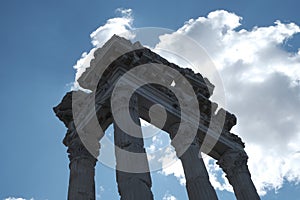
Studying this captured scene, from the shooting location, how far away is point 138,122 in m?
22.8

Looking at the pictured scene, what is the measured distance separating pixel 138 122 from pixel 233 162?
9543 millimetres

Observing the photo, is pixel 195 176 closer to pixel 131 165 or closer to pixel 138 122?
pixel 138 122

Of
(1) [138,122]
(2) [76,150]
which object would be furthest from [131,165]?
(2) [76,150]

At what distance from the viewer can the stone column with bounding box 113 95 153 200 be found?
18.5m

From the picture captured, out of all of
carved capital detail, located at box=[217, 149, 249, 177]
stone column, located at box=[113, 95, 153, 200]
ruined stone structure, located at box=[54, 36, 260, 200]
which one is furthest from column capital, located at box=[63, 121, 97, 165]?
carved capital detail, located at box=[217, 149, 249, 177]

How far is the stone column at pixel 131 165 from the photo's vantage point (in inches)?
730

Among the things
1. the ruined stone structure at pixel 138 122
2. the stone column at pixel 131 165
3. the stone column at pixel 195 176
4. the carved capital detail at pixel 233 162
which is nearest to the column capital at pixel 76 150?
the ruined stone structure at pixel 138 122

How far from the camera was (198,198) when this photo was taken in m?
22.6

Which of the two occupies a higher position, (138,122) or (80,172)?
(138,122)

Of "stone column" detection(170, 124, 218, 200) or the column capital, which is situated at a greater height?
the column capital

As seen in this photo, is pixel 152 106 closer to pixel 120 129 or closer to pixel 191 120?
pixel 191 120

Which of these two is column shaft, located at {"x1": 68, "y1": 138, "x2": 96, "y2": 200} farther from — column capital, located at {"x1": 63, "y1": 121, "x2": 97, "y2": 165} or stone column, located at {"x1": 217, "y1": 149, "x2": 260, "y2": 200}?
stone column, located at {"x1": 217, "y1": 149, "x2": 260, "y2": 200}

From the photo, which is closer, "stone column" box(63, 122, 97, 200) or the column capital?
"stone column" box(63, 122, 97, 200)

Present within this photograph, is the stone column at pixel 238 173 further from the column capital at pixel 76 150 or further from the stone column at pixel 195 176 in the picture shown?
the column capital at pixel 76 150
